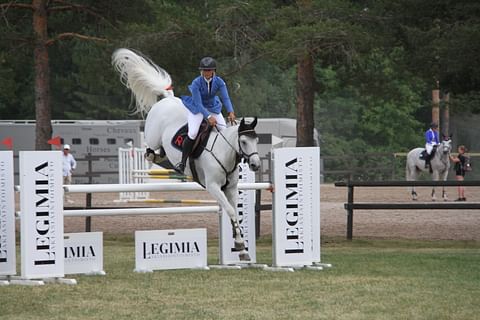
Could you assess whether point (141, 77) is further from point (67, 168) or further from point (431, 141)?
point (431, 141)

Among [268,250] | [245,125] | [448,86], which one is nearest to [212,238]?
[268,250]

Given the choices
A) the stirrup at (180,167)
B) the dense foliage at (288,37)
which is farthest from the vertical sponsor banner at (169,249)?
the dense foliage at (288,37)

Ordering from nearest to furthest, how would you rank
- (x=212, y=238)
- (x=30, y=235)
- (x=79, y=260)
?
(x=30, y=235) < (x=79, y=260) < (x=212, y=238)

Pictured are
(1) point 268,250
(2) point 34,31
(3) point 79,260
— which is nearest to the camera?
(3) point 79,260

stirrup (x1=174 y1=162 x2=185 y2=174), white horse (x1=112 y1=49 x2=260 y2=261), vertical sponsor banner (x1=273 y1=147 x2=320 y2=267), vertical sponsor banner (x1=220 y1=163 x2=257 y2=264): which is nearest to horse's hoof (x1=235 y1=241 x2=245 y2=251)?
white horse (x1=112 y1=49 x2=260 y2=261)

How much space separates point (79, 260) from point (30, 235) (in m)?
1.14

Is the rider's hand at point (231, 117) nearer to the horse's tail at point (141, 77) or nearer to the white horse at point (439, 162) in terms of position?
the horse's tail at point (141, 77)

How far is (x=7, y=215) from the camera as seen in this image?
11.1m

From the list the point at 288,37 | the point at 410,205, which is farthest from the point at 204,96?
the point at 288,37

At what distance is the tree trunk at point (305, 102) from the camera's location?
27.3 metres

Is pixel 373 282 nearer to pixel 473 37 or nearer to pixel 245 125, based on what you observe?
pixel 245 125

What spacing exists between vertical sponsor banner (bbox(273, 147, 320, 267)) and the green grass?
325mm

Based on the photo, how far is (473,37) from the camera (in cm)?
1802

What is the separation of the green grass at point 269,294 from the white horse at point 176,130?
983mm
